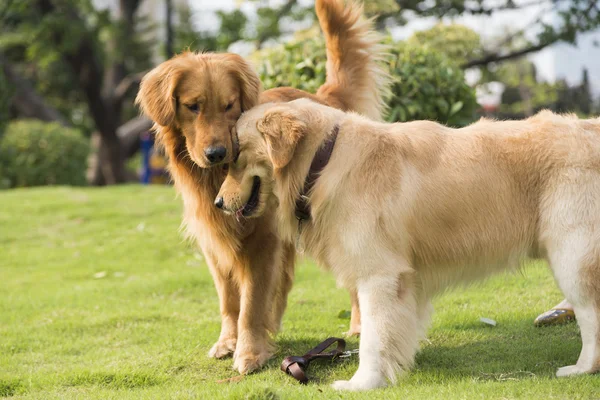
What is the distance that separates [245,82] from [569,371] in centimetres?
264

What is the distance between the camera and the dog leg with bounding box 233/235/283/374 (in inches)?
191

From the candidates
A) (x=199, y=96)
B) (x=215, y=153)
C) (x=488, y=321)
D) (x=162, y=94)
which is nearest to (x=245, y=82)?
(x=199, y=96)

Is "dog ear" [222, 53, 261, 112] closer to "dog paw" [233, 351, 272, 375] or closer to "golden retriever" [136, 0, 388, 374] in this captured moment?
"golden retriever" [136, 0, 388, 374]

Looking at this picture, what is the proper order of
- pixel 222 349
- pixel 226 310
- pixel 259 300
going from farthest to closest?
pixel 226 310 → pixel 222 349 → pixel 259 300

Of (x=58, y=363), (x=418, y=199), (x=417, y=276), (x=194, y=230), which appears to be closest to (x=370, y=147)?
(x=418, y=199)

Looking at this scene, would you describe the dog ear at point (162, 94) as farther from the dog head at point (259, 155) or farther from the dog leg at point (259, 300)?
the dog leg at point (259, 300)

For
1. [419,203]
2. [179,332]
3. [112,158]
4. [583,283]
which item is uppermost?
[419,203]

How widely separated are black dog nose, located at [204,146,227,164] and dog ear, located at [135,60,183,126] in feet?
1.56

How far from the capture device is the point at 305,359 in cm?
453

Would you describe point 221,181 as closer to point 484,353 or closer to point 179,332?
point 179,332

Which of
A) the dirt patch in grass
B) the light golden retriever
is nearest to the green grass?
the dirt patch in grass

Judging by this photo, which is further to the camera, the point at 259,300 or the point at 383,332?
the point at 259,300

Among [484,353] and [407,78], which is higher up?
[407,78]

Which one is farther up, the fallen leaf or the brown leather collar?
the brown leather collar
